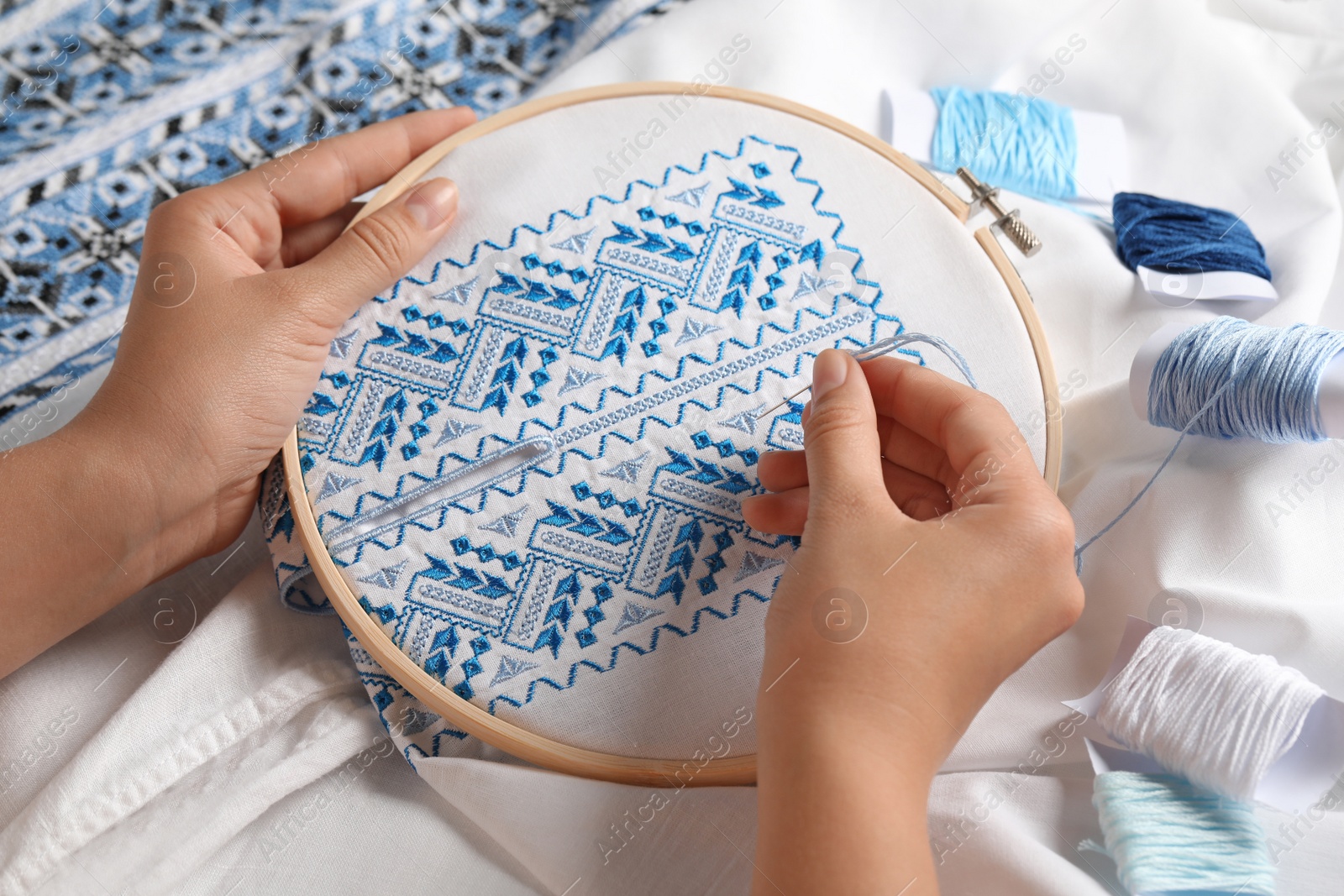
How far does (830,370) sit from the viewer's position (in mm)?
786

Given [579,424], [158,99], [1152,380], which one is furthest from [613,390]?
[158,99]

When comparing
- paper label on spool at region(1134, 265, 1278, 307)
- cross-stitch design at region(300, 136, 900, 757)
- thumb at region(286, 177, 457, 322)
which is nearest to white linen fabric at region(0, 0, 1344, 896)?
paper label on spool at region(1134, 265, 1278, 307)

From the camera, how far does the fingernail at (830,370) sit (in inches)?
30.9

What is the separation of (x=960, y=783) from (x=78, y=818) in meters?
0.86

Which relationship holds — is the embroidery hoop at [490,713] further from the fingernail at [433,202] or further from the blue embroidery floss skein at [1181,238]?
the blue embroidery floss skein at [1181,238]

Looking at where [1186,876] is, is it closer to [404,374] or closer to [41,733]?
[404,374]

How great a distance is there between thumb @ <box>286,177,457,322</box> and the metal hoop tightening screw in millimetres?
552

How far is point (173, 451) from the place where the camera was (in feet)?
2.99

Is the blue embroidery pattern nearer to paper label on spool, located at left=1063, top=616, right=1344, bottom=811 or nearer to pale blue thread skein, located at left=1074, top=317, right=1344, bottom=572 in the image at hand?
pale blue thread skein, located at left=1074, top=317, right=1344, bottom=572

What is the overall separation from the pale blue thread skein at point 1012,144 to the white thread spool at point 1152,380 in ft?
1.06

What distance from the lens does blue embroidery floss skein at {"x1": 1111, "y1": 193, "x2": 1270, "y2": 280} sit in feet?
3.65

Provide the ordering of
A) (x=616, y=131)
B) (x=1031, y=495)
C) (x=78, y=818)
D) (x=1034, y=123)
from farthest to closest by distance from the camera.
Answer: (x=1034, y=123) → (x=616, y=131) → (x=78, y=818) → (x=1031, y=495)

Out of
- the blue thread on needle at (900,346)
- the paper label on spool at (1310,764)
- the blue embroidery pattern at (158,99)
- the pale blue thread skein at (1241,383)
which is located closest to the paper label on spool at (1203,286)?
the pale blue thread skein at (1241,383)

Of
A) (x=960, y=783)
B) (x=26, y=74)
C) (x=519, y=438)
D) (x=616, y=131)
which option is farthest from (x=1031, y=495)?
(x=26, y=74)
